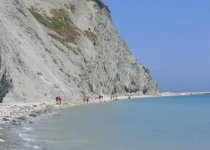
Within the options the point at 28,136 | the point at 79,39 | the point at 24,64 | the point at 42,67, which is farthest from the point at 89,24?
the point at 28,136

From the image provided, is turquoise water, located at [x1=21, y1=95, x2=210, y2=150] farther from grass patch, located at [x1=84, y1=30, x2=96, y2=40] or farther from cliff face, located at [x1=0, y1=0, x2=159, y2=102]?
grass patch, located at [x1=84, y1=30, x2=96, y2=40]

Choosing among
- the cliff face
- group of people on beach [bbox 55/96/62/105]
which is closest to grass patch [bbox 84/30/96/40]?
the cliff face

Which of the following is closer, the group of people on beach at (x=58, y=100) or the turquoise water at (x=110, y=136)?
the turquoise water at (x=110, y=136)

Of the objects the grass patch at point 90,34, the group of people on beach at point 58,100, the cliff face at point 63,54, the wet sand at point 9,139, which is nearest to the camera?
the wet sand at point 9,139

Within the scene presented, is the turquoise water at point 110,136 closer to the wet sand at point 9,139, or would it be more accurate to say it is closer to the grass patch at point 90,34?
the wet sand at point 9,139

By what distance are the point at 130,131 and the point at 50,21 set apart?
50.4 meters

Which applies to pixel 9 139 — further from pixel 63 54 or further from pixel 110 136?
pixel 63 54

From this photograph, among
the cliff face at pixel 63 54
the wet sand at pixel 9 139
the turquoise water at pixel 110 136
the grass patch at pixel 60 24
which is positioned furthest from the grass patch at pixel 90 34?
the wet sand at pixel 9 139

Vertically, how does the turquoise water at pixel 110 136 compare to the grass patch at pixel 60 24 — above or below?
below

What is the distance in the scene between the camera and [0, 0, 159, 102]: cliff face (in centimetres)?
4758

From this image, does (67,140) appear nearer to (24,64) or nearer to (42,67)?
(24,64)

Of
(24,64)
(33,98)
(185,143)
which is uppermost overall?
(24,64)

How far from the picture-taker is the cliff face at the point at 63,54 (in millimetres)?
47584

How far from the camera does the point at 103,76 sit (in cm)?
7912
